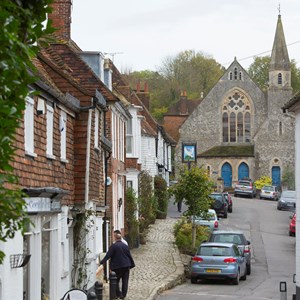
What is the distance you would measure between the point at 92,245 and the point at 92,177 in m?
1.75

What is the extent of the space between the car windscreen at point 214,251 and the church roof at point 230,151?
58780 mm

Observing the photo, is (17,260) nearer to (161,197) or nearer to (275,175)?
(161,197)

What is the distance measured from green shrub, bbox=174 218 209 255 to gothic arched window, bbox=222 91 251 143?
47.9 meters

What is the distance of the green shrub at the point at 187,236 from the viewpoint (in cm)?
3568

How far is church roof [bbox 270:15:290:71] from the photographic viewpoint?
283 feet

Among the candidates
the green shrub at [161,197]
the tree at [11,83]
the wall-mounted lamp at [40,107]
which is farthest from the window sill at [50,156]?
the green shrub at [161,197]

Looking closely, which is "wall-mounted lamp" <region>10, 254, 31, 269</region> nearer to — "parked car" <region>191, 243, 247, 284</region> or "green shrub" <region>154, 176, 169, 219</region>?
"parked car" <region>191, 243, 247, 284</region>

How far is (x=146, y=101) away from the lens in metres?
63.1

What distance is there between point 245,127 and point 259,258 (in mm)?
53069

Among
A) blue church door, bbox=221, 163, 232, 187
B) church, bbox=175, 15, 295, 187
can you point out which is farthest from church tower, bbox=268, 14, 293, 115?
blue church door, bbox=221, 163, 232, 187

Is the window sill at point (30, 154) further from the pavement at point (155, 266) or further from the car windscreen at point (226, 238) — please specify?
the car windscreen at point (226, 238)

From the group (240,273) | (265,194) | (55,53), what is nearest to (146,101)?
(265,194)

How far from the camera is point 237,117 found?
8900cm

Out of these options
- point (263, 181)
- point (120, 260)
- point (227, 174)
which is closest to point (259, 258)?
point (120, 260)
